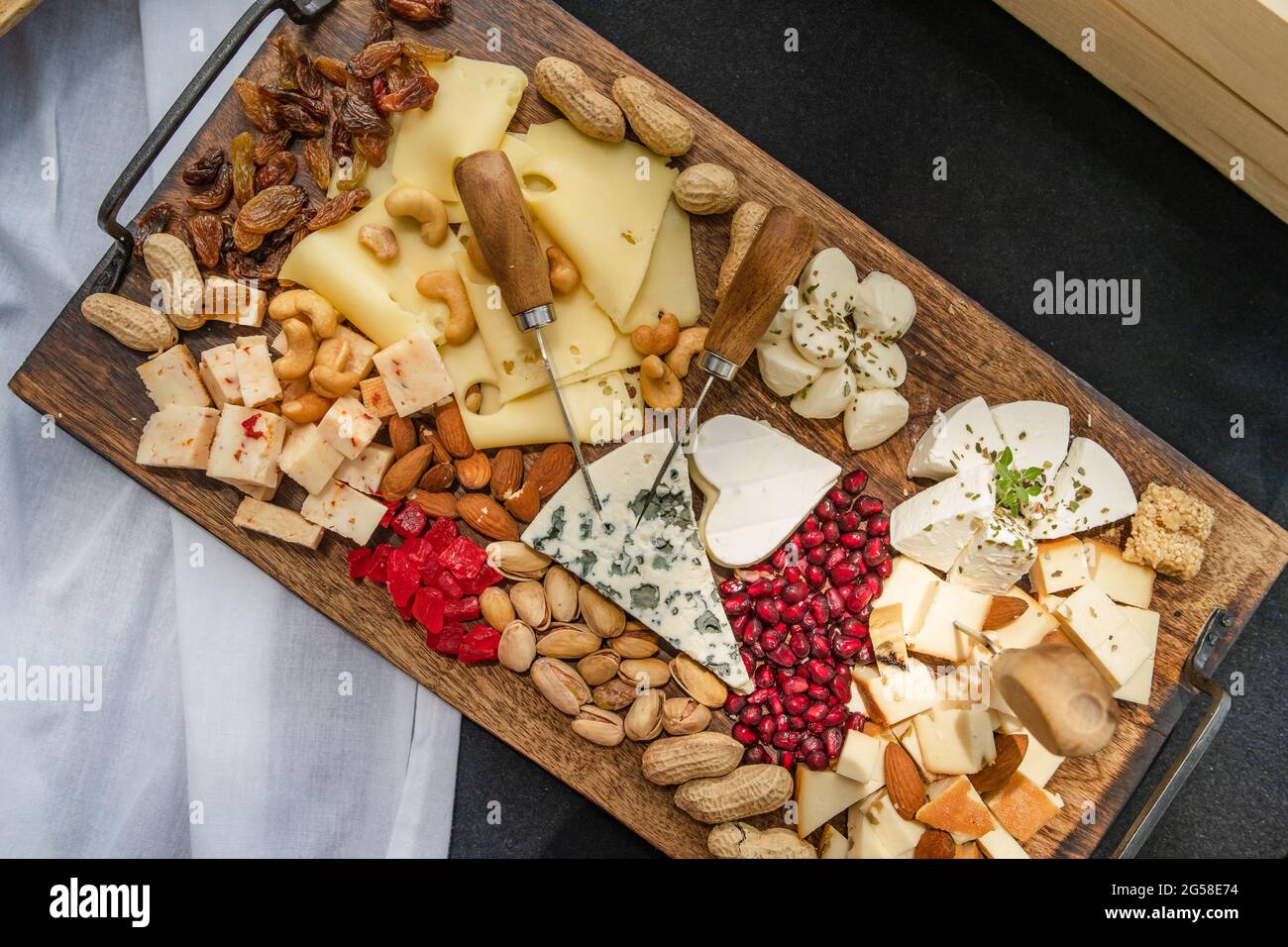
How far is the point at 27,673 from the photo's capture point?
151 centimetres

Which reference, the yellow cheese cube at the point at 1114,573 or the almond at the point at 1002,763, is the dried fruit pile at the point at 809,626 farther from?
the yellow cheese cube at the point at 1114,573

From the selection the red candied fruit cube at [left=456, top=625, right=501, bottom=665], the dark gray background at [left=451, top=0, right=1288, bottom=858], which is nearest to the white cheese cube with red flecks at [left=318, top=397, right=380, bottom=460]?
the red candied fruit cube at [left=456, top=625, right=501, bottom=665]

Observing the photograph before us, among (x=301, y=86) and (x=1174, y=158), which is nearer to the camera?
(x=301, y=86)

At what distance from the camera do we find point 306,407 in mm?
1448

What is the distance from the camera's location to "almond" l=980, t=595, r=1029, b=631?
1481mm

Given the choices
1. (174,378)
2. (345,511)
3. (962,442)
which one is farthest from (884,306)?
(174,378)

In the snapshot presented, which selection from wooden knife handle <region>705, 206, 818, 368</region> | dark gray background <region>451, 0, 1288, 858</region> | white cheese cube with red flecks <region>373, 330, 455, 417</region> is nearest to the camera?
wooden knife handle <region>705, 206, 818, 368</region>

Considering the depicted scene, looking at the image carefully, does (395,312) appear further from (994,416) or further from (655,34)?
(994,416)

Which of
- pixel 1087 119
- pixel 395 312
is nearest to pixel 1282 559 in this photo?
pixel 1087 119

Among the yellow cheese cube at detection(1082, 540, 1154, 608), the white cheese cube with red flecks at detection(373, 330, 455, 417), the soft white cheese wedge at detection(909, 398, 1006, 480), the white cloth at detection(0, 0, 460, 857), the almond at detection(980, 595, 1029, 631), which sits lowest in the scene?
the white cloth at detection(0, 0, 460, 857)

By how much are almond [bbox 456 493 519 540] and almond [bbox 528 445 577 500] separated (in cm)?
7

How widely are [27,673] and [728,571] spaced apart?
117 centimetres

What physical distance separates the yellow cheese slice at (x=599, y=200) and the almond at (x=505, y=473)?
0.91ft

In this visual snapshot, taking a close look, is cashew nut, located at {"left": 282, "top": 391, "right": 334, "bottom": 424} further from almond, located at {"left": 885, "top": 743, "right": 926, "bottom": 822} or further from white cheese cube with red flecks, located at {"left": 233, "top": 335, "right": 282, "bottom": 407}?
almond, located at {"left": 885, "top": 743, "right": 926, "bottom": 822}
